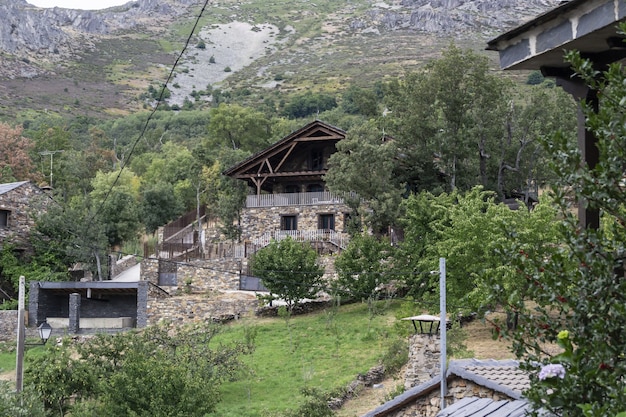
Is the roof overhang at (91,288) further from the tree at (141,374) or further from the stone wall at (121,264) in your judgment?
the tree at (141,374)

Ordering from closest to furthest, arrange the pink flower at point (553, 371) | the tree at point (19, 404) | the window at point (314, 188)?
the pink flower at point (553, 371)
the tree at point (19, 404)
the window at point (314, 188)

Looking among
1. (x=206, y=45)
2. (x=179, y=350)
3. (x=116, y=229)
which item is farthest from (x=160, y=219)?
(x=206, y=45)

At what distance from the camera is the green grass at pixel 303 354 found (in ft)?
79.9

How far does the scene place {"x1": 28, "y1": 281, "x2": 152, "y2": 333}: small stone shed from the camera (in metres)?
36.7

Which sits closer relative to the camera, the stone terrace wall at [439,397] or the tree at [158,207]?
the stone terrace wall at [439,397]

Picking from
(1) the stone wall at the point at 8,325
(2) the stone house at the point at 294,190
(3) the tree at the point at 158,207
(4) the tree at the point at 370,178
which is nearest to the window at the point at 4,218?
(1) the stone wall at the point at 8,325

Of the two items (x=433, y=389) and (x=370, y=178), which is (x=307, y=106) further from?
(x=433, y=389)

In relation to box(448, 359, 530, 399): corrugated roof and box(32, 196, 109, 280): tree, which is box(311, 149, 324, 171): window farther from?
box(448, 359, 530, 399): corrugated roof

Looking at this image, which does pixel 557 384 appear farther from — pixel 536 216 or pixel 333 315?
pixel 333 315

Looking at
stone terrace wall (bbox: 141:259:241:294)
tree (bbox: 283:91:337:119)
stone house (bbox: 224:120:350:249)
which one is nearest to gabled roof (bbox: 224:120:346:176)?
stone house (bbox: 224:120:350:249)

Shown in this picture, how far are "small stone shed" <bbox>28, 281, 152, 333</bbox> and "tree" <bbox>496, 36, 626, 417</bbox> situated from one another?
108 feet

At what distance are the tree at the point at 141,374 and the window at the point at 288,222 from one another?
14525 mm

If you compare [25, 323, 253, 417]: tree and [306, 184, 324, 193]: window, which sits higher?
[306, 184, 324, 193]: window

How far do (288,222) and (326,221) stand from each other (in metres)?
1.95
